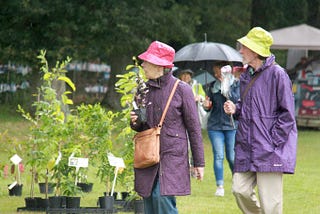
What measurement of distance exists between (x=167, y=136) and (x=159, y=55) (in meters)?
0.65

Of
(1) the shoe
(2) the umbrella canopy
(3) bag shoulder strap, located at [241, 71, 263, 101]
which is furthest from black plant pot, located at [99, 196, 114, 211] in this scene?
(2) the umbrella canopy

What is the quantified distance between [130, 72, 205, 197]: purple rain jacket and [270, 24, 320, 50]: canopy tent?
1835cm

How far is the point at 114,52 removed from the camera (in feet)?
89.2

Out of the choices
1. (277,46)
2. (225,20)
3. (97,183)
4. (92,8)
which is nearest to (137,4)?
(92,8)

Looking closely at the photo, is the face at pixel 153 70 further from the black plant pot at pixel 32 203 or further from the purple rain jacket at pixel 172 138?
the black plant pot at pixel 32 203

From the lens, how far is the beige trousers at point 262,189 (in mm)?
7844

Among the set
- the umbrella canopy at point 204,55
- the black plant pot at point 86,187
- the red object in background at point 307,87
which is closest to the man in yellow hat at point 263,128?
the black plant pot at point 86,187

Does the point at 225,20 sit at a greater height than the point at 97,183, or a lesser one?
greater

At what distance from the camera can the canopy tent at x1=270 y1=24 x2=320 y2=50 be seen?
2581 cm

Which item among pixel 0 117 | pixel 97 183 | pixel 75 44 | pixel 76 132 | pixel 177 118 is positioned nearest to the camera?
pixel 177 118

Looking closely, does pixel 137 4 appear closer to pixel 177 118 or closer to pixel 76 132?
pixel 76 132

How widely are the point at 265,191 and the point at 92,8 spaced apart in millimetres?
17762

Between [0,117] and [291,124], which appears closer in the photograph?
[291,124]

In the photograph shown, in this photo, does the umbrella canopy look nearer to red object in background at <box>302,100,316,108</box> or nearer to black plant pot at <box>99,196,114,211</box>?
black plant pot at <box>99,196,114,211</box>
